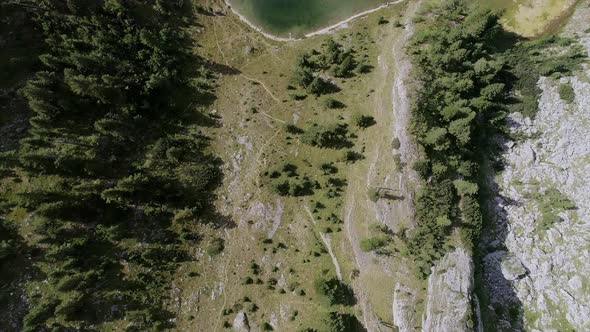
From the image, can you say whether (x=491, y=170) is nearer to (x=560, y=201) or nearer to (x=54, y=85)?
(x=560, y=201)

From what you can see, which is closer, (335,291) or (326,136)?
(335,291)

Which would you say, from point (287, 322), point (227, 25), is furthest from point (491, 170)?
point (227, 25)

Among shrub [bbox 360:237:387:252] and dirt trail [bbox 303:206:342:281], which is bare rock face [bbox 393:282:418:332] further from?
dirt trail [bbox 303:206:342:281]

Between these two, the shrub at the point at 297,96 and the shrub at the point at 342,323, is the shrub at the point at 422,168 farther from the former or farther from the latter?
the shrub at the point at 342,323

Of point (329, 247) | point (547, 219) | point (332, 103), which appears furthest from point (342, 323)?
point (547, 219)

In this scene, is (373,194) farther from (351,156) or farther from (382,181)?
(351,156)

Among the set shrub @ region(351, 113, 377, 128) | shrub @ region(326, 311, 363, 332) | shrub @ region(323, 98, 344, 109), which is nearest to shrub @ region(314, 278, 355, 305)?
shrub @ region(326, 311, 363, 332)
